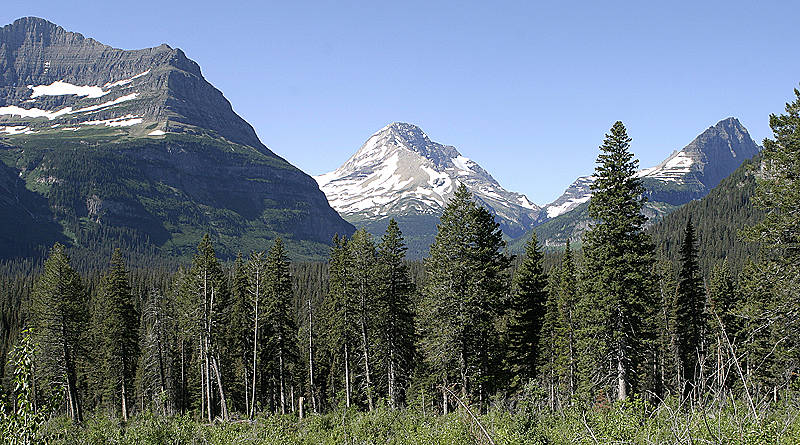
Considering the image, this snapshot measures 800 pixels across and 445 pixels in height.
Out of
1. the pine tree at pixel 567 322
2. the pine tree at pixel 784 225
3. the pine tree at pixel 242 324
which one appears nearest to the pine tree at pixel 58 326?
the pine tree at pixel 242 324

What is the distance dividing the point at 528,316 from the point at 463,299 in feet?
33.0

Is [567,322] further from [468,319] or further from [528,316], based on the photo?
[468,319]

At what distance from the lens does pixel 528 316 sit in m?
35.4

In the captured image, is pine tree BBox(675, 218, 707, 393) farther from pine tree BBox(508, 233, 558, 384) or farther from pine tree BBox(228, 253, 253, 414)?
pine tree BBox(228, 253, 253, 414)

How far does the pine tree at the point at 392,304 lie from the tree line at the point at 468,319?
0.11 meters

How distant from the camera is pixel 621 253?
24734 millimetres

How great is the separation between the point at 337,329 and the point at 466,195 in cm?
1371

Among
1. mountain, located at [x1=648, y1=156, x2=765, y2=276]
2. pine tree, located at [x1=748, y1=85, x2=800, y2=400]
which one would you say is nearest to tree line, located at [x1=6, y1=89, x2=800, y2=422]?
pine tree, located at [x1=748, y1=85, x2=800, y2=400]

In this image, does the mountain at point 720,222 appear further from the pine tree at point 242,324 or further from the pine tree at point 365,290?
the pine tree at point 242,324

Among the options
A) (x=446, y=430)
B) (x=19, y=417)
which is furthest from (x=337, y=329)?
(x=19, y=417)

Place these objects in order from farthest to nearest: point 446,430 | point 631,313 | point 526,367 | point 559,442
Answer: point 526,367
point 631,313
point 446,430
point 559,442

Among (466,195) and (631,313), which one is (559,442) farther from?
(466,195)

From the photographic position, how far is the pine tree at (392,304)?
111 ft

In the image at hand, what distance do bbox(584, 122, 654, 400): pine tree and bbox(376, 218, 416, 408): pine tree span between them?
12.8 m
